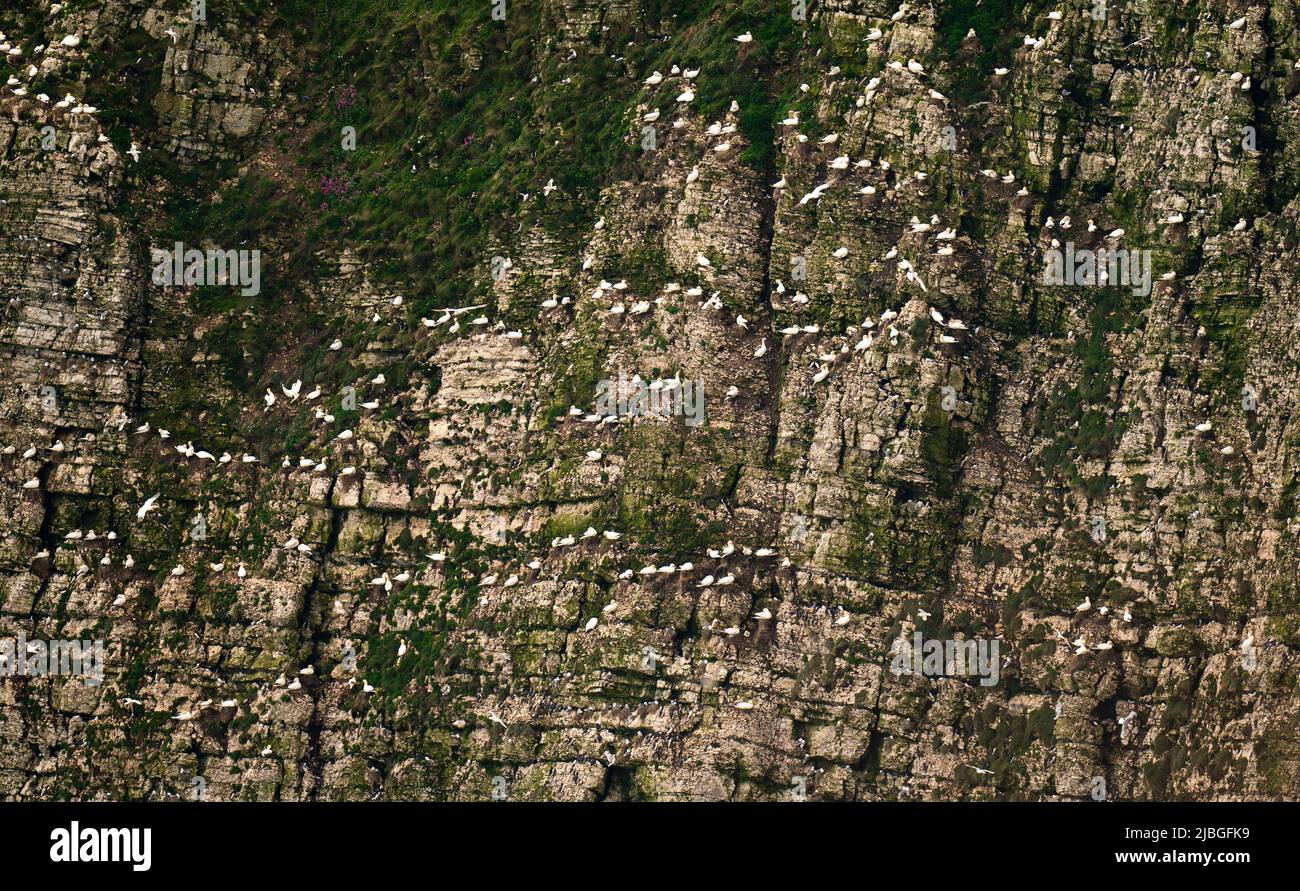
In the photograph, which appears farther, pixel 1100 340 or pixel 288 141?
pixel 288 141

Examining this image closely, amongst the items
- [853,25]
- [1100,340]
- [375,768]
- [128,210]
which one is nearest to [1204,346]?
[1100,340]

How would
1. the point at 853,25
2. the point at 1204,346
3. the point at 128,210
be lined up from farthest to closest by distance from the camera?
the point at 128,210 < the point at 853,25 < the point at 1204,346

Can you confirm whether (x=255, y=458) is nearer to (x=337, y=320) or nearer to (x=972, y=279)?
(x=337, y=320)

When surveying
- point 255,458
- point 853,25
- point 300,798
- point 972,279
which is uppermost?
point 853,25

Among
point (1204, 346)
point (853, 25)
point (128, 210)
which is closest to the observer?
point (1204, 346)

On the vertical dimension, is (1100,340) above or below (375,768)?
above

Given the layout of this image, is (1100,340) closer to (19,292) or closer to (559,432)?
(559,432)
